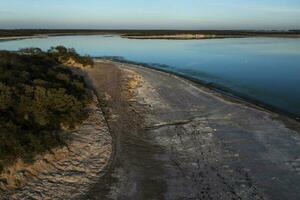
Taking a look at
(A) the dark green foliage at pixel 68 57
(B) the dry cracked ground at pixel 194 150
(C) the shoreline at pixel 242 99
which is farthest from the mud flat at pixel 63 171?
(A) the dark green foliage at pixel 68 57

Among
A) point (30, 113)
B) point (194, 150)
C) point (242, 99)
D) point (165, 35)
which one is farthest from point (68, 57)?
point (165, 35)

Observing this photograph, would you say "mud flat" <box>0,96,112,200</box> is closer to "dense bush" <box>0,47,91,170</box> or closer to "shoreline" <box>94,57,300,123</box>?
"dense bush" <box>0,47,91,170</box>

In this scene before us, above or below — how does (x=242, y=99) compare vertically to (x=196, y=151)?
below

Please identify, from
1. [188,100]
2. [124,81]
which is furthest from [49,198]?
[124,81]

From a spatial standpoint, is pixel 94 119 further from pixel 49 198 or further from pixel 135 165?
pixel 49 198

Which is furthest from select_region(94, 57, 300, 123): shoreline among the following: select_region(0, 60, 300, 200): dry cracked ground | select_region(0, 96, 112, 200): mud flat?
select_region(0, 96, 112, 200): mud flat

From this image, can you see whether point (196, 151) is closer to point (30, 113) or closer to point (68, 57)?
point (30, 113)

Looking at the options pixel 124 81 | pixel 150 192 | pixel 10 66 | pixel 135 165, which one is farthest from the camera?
pixel 124 81
